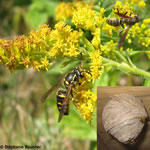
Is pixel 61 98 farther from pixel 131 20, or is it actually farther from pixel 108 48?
pixel 131 20

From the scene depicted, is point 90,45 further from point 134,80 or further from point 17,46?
point 134,80

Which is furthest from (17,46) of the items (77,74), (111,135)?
(111,135)

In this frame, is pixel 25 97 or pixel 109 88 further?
pixel 25 97

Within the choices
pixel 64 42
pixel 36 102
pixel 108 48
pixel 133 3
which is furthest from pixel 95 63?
pixel 36 102

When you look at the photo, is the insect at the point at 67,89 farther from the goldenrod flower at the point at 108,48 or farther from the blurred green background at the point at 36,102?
the blurred green background at the point at 36,102

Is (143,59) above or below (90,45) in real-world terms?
below

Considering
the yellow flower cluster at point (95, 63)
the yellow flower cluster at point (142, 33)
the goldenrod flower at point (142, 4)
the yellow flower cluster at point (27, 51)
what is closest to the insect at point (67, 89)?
the yellow flower cluster at point (95, 63)
